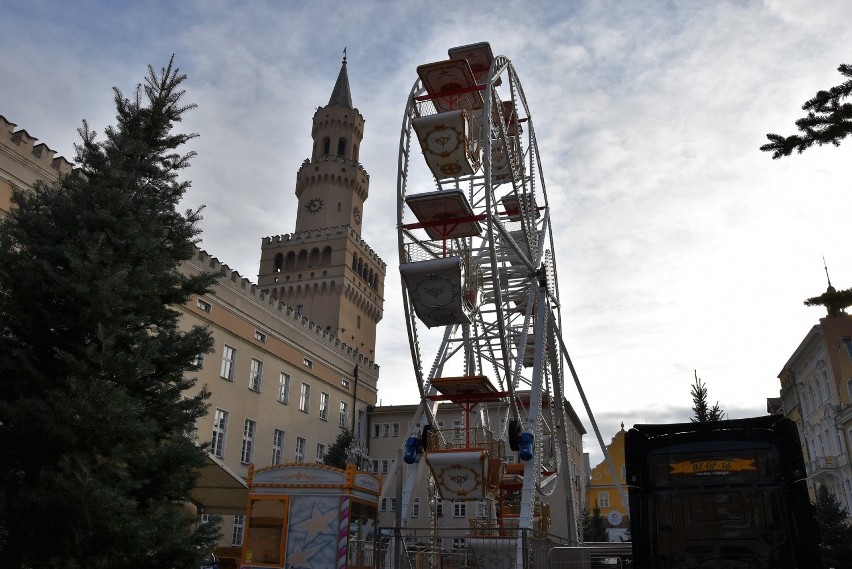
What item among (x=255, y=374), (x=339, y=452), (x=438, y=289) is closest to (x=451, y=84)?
(x=438, y=289)

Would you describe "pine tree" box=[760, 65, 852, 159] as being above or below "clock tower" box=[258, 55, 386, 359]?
below

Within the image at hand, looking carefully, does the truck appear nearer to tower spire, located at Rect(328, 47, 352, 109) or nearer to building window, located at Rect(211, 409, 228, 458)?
building window, located at Rect(211, 409, 228, 458)

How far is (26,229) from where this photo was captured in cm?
1126

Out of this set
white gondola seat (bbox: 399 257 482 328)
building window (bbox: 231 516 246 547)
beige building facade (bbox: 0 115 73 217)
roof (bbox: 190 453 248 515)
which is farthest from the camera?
building window (bbox: 231 516 246 547)

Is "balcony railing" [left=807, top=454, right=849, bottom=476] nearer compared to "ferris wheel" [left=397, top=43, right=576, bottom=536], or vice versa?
"ferris wheel" [left=397, top=43, right=576, bottom=536]

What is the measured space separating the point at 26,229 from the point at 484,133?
462 inches

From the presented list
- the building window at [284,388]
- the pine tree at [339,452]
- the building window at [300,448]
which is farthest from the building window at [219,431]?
the pine tree at [339,452]

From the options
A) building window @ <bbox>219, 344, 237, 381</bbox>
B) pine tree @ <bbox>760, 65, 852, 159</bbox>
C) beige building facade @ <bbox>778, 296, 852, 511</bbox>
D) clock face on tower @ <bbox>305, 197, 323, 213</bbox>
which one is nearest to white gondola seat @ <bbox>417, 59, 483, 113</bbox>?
pine tree @ <bbox>760, 65, 852, 159</bbox>

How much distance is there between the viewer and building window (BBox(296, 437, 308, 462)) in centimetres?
3914

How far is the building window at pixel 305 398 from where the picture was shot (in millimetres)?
40250

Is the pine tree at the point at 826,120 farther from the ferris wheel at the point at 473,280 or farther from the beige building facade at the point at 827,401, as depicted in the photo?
the beige building facade at the point at 827,401

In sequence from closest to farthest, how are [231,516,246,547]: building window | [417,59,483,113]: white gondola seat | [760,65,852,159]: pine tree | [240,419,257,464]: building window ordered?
1. [760,65,852,159]: pine tree
2. [417,59,483,113]: white gondola seat
3. [231,516,246,547]: building window
4. [240,419,257,464]: building window

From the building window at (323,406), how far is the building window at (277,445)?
4.96 m

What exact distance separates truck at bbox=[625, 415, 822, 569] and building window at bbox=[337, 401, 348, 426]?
35756 millimetres
